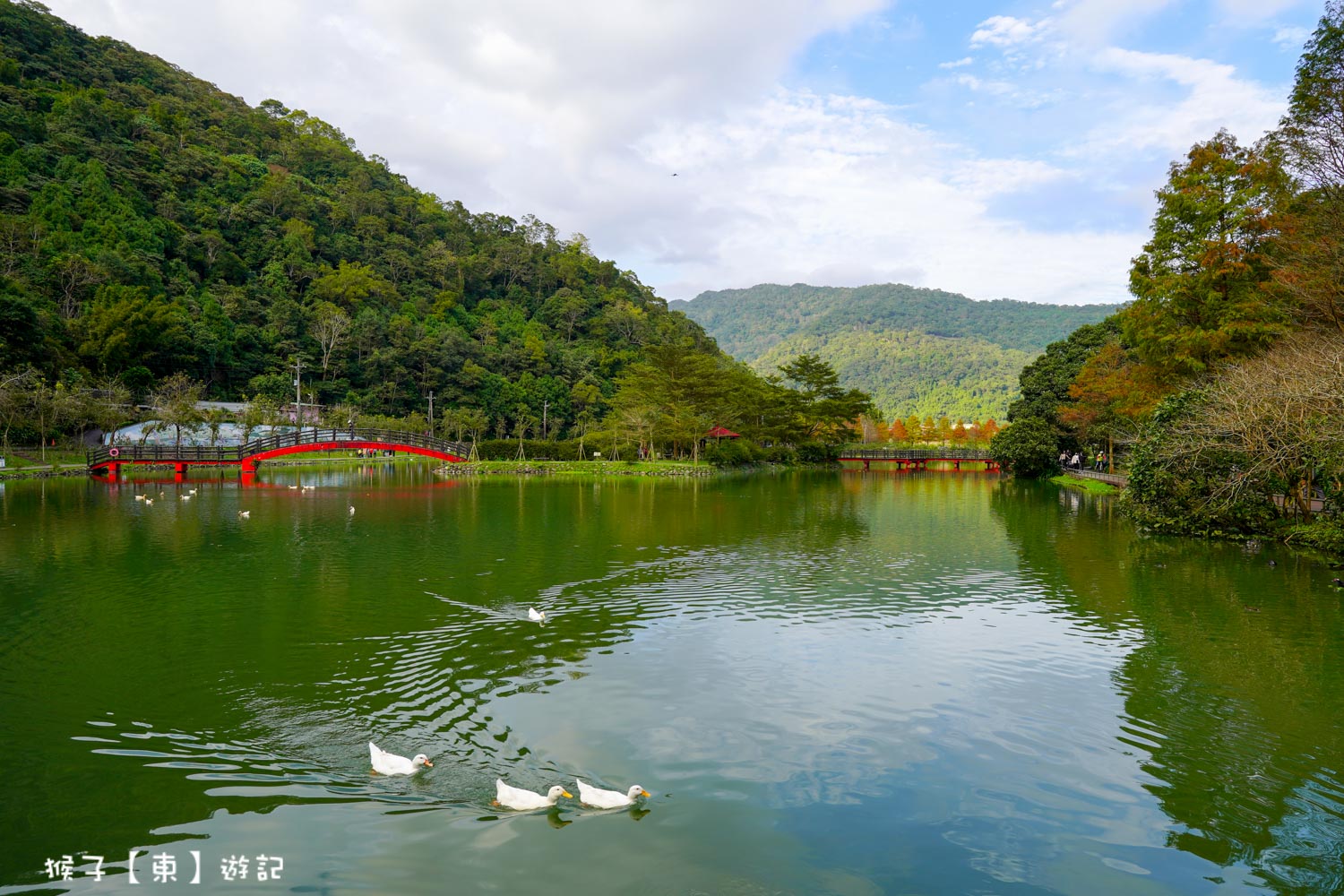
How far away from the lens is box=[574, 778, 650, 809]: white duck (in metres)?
6.32

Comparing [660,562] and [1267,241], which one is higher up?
[1267,241]

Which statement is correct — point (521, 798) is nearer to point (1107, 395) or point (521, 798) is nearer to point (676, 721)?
point (676, 721)

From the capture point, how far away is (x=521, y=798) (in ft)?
20.5

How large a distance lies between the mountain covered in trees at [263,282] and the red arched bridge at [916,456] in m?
5.16

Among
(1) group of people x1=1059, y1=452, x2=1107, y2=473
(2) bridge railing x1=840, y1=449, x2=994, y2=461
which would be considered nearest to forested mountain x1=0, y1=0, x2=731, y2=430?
(2) bridge railing x1=840, y1=449, x2=994, y2=461

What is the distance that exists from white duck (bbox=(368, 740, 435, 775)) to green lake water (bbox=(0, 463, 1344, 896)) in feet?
0.32

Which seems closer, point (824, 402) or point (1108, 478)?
point (1108, 478)

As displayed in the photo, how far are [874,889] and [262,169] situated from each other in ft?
415

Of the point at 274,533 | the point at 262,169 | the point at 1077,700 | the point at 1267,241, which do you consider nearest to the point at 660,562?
the point at 1077,700

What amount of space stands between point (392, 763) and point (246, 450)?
45.9 m

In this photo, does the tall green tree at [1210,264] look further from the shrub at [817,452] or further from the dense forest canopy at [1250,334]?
the shrub at [817,452]

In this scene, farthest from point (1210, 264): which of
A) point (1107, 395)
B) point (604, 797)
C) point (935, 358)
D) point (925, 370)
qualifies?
point (935, 358)

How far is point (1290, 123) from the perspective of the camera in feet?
77.6

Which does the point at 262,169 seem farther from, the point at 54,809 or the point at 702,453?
the point at 54,809
